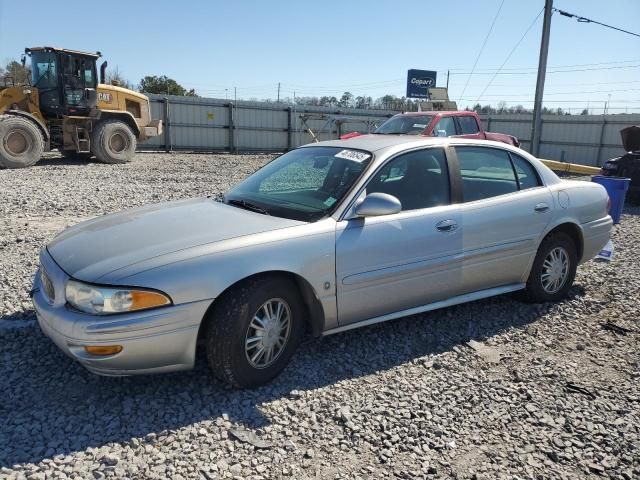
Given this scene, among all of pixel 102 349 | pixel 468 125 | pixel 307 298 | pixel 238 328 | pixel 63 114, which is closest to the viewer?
pixel 102 349

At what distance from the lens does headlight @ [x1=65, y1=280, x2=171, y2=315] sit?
2.84 meters

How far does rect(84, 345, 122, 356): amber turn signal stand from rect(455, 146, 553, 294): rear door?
2.58 m

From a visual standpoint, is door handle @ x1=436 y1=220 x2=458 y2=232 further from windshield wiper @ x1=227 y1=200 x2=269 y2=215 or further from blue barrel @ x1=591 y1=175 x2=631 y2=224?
blue barrel @ x1=591 y1=175 x2=631 y2=224

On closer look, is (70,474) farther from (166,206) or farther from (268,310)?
(166,206)

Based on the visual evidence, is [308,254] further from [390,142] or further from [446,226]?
[390,142]

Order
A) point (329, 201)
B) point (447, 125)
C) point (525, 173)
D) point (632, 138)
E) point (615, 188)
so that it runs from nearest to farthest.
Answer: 1. point (329, 201)
2. point (525, 173)
3. point (615, 188)
4. point (632, 138)
5. point (447, 125)

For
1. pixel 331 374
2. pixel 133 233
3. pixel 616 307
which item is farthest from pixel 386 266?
pixel 616 307

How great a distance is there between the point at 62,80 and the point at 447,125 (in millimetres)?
11079

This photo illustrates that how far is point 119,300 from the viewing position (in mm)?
2846

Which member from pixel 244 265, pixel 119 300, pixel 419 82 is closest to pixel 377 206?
pixel 244 265

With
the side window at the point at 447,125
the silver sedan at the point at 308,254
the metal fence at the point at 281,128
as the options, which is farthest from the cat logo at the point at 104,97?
the silver sedan at the point at 308,254

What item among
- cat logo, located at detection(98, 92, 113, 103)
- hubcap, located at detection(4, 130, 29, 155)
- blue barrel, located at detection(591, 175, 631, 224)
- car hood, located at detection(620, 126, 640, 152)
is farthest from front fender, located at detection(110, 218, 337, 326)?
cat logo, located at detection(98, 92, 113, 103)

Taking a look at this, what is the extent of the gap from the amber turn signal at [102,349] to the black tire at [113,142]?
1473cm

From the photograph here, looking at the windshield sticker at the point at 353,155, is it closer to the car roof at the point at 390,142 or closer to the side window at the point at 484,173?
the car roof at the point at 390,142
